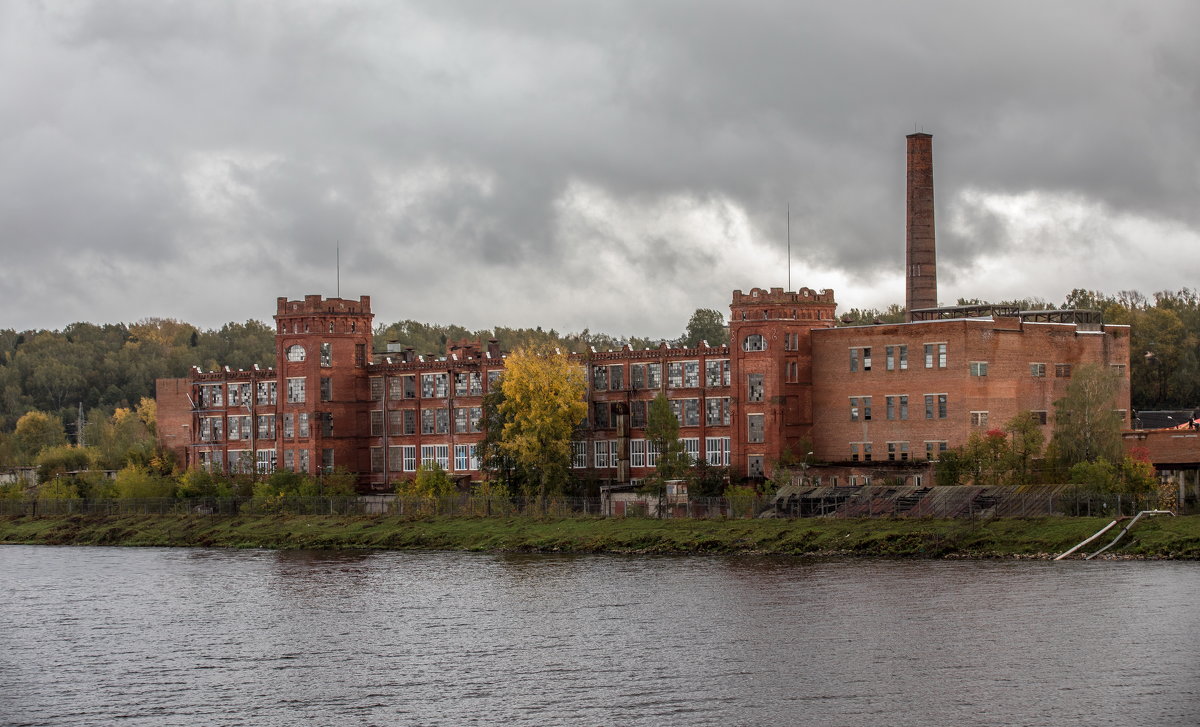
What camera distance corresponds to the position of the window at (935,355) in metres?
106

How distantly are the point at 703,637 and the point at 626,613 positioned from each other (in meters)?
7.17

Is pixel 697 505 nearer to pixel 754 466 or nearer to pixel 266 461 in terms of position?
pixel 754 466

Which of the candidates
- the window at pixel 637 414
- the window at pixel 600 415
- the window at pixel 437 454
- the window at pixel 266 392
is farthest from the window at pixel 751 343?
the window at pixel 266 392

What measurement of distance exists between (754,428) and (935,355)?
13.0 metres

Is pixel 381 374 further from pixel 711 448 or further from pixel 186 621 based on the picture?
pixel 186 621

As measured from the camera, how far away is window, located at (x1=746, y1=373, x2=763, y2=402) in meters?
111

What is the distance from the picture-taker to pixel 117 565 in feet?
328

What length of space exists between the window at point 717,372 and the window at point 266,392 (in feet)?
129

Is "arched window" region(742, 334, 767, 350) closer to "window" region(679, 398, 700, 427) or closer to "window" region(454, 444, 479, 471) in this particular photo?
"window" region(679, 398, 700, 427)

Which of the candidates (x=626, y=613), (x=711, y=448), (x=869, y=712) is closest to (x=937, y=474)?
(x=711, y=448)

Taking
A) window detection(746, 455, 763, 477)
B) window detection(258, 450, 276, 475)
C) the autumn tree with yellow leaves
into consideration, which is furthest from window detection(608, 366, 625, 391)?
window detection(258, 450, 276, 475)

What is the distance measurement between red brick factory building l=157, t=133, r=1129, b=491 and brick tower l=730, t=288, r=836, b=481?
10 centimetres

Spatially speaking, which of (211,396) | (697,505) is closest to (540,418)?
(697,505)

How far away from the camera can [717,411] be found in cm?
11444
